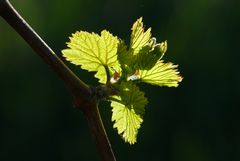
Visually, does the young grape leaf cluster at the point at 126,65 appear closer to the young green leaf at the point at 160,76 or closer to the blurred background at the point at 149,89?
the young green leaf at the point at 160,76

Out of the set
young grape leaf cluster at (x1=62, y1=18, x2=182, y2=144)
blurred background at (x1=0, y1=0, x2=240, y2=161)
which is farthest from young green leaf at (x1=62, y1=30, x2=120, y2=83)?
blurred background at (x1=0, y1=0, x2=240, y2=161)

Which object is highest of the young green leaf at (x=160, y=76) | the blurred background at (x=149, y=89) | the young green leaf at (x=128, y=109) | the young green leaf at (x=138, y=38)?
the blurred background at (x=149, y=89)

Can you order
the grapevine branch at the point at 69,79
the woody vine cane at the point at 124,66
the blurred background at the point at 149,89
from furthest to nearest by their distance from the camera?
the blurred background at the point at 149,89, the woody vine cane at the point at 124,66, the grapevine branch at the point at 69,79

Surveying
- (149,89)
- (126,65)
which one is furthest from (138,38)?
(149,89)

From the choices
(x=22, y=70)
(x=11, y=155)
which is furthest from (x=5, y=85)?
(x=11, y=155)

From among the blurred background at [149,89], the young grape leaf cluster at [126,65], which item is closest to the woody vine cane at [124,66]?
the young grape leaf cluster at [126,65]

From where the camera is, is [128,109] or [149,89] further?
[149,89]

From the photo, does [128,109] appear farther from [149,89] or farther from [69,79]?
[149,89]

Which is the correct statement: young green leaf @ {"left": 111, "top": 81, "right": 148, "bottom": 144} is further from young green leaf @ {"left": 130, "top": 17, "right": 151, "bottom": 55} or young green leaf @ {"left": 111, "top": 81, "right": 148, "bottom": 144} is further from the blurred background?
the blurred background
